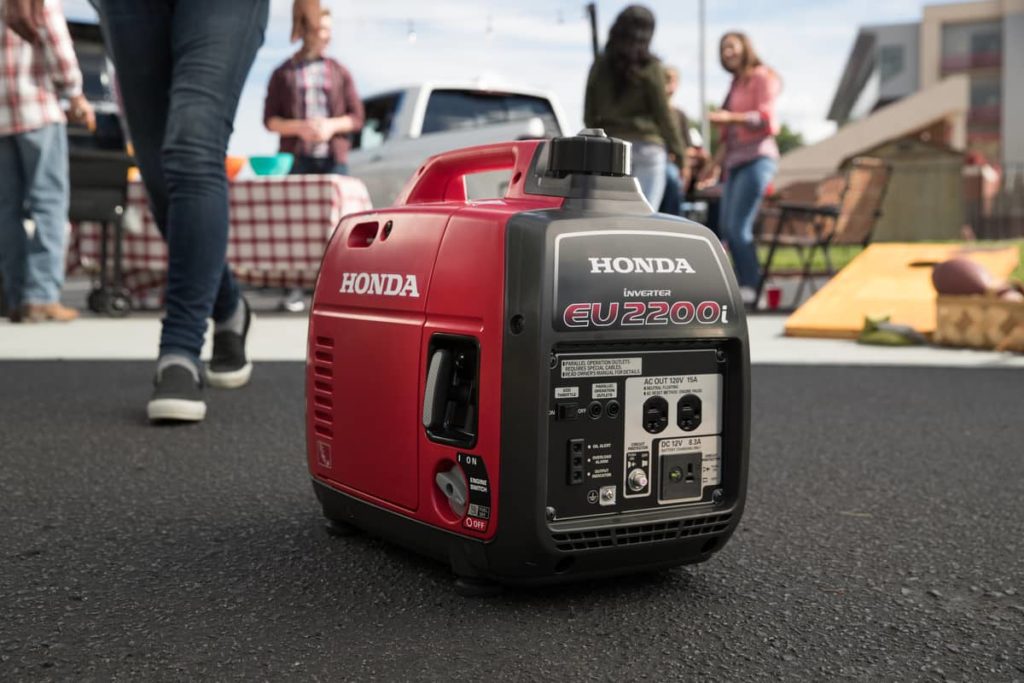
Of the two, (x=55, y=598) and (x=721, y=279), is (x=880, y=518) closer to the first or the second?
(x=721, y=279)

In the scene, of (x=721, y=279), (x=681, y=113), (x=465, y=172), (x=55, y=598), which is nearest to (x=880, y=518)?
(x=721, y=279)

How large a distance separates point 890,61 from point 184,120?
4815 centimetres

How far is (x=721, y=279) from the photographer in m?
1.55

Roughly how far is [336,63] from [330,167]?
0.60m

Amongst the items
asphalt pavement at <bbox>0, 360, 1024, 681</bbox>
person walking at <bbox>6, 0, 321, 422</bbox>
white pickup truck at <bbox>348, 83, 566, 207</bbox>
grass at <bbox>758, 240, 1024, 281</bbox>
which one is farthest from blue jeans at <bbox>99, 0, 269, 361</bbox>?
grass at <bbox>758, 240, 1024, 281</bbox>

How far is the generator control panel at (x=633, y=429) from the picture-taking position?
1.45 m

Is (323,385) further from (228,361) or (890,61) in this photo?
(890,61)

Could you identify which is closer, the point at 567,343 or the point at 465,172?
the point at 567,343

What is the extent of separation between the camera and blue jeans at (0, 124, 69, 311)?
5.56 meters

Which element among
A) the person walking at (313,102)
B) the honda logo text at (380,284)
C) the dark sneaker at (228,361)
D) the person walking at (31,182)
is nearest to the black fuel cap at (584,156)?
the honda logo text at (380,284)

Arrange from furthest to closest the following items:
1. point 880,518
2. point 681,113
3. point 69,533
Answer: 1. point 681,113
2. point 880,518
3. point 69,533

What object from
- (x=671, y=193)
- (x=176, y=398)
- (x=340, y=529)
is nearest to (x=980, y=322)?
(x=671, y=193)

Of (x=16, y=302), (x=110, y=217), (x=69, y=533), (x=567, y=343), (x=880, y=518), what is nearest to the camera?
(x=567, y=343)

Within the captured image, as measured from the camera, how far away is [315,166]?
661cm
